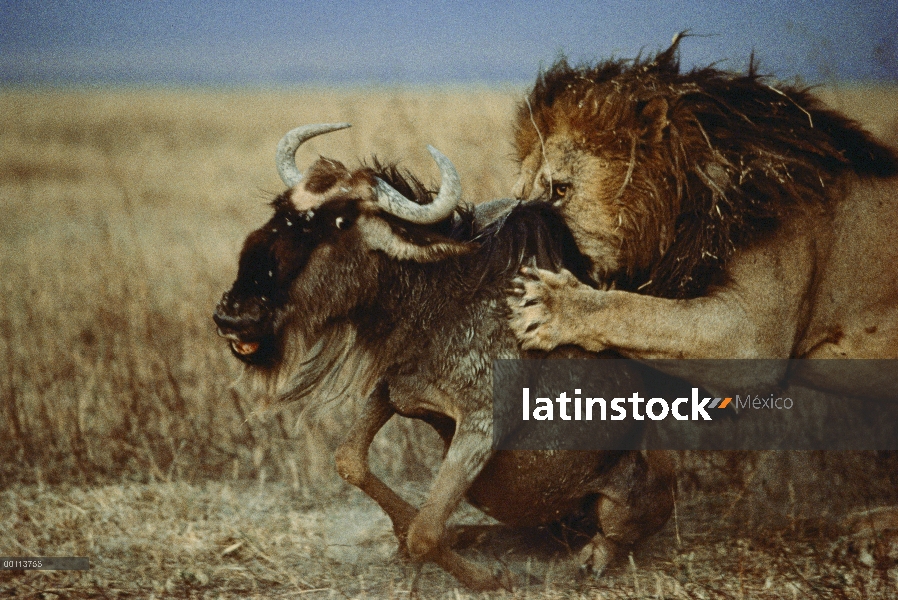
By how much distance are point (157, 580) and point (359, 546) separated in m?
0.85

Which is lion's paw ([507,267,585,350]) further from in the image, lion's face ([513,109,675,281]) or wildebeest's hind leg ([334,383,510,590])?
wildebeest's hind leg ([334,383,510,590])

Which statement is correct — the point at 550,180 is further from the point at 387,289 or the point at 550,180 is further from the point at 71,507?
the point at 71,507

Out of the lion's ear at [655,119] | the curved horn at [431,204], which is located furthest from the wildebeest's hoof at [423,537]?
the lion's ear at [655,119]

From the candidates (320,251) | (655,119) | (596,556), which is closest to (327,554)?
(596,556)

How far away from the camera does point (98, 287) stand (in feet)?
24.5

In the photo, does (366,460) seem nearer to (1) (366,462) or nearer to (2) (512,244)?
(1) (366,462)

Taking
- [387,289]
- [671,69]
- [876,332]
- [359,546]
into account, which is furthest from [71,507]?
[876,332]

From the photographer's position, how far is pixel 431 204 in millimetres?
3547

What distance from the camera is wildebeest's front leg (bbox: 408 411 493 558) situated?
3570 mm

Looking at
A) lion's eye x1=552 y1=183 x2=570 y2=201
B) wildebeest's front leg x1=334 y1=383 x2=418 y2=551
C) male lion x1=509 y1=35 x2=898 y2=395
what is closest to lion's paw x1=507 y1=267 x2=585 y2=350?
male lion x1=509 y1=35 x2=898 y2=395

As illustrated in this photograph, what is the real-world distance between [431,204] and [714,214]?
1.18 meters

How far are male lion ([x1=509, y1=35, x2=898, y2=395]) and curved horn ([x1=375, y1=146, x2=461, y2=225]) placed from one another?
1.47 feet

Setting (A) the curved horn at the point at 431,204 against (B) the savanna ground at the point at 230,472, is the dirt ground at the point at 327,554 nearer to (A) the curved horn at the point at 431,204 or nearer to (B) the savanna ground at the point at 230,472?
(B) the savanna ground at the point at 230,472

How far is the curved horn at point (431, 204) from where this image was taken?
3.52 metres
